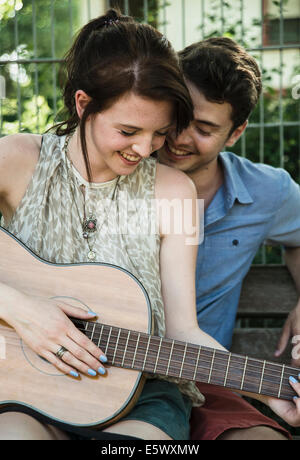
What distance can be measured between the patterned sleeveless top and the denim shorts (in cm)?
11

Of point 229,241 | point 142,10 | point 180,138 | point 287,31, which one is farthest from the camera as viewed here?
point 287,31

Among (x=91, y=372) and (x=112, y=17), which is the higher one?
(x=112, y=17)

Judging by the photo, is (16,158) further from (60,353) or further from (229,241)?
(229,241)

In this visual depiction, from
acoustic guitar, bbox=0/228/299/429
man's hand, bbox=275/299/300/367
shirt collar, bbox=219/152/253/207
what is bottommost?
man's hand, bbox=275/299/300/367

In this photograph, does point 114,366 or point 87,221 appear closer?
point 114,366

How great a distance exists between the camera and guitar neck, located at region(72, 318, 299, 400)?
5.43 feet

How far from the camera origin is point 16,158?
1.98 m

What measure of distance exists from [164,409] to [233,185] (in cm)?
100

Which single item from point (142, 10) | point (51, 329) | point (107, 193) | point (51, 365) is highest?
point (142, 10)

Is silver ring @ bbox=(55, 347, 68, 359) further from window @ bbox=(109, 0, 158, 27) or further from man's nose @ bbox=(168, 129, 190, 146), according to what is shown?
window @ bbox=(109, 0, 158, 27)

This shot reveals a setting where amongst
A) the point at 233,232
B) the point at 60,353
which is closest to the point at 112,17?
the point at 233,232
